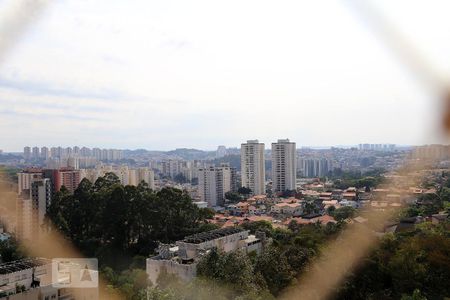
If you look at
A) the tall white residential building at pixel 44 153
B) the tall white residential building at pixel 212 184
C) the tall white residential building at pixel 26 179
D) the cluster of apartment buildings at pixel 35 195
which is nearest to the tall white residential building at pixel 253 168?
the tall white residential building at pixel 212 184

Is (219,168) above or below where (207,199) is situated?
above

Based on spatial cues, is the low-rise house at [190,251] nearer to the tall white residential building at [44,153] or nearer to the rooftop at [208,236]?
the rooftop at [208,236]

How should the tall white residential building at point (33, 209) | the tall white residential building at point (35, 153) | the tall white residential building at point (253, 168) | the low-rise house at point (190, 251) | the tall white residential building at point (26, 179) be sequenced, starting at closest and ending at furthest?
the low-rise house at point (190, 251), the tall white residential building at point (33, 209), the tall white residential building at point (26, 179), the tall white residential building at point (253, 168), the tall white residential building at point (35, 153)

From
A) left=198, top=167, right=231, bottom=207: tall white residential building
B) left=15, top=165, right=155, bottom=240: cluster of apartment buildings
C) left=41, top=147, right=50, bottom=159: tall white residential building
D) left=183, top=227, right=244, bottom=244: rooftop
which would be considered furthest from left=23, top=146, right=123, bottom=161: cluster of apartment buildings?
left=183, top=227, right=244, bottom=244: rooftop

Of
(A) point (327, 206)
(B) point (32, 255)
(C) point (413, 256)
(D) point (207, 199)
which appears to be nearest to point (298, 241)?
(C) point (413, 256)

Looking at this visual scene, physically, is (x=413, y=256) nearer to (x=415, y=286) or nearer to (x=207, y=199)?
(x=415, y=286)

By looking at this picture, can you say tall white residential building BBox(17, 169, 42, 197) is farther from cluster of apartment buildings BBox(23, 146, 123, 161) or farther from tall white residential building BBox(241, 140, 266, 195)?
cluster of apartment buildings BBox(23, 146, 123, 161)

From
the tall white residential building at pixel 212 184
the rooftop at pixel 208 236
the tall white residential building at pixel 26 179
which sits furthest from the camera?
the tall white residential building at pixel 212 184
